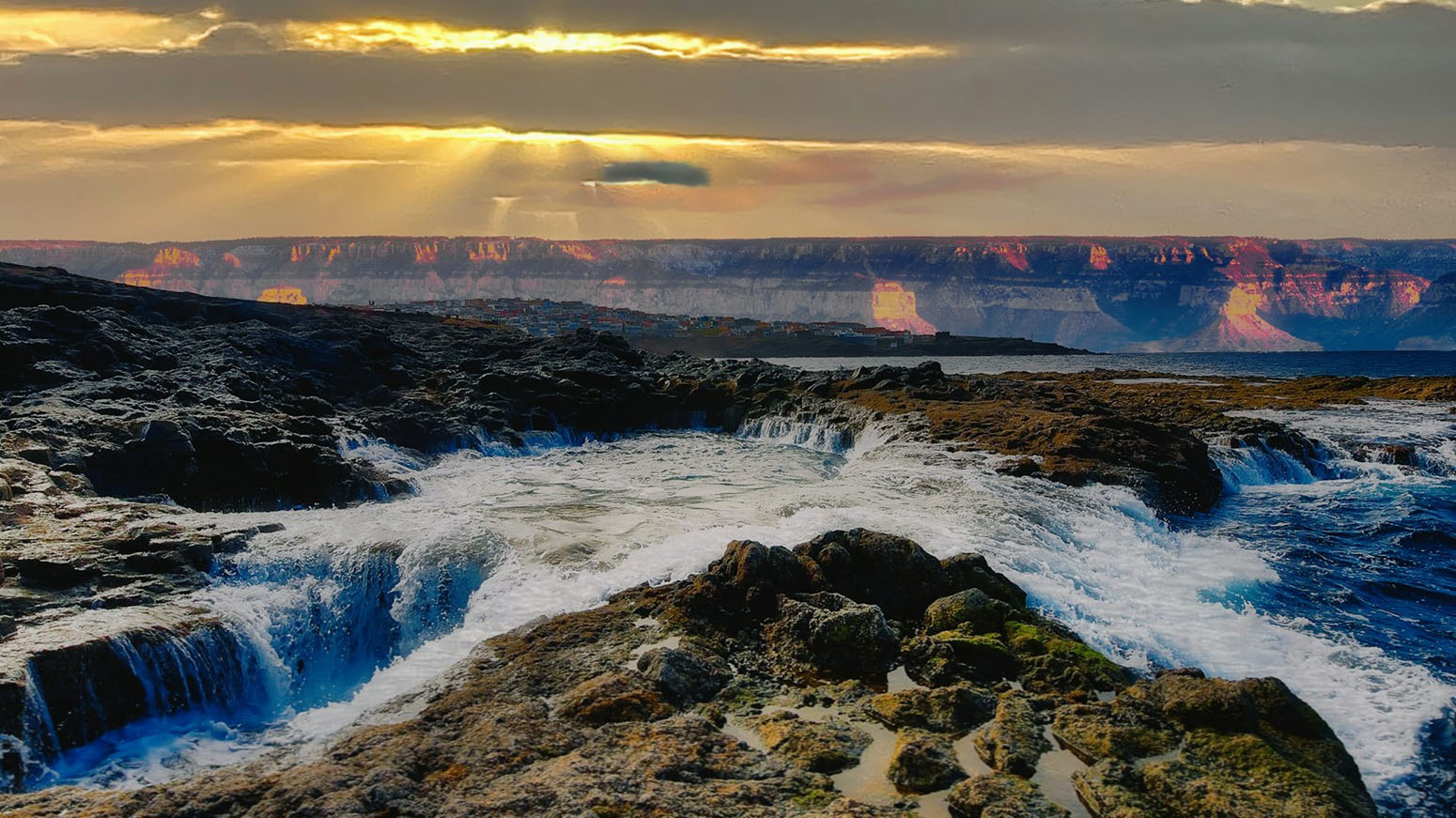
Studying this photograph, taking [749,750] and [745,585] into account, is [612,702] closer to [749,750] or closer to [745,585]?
[749,750]

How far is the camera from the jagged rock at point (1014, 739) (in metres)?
9.22

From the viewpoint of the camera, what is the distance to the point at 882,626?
12.4 meters

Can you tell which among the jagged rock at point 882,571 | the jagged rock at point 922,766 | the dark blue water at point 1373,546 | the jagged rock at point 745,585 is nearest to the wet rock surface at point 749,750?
the jagged rock at point 922,766

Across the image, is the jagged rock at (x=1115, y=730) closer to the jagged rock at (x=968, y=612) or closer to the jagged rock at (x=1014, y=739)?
the jagged rock at (x=1014, y=739)

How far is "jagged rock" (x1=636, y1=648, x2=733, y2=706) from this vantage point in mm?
10789

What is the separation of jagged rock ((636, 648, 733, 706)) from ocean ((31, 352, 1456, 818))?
9.57 feet

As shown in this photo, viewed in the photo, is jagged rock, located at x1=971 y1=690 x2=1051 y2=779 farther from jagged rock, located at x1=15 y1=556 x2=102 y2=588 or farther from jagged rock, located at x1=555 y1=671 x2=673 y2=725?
jagged rock, located at x1=15 y1=556 x2=102 y2=588

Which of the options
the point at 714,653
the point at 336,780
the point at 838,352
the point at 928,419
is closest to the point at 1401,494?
the point at 928,419

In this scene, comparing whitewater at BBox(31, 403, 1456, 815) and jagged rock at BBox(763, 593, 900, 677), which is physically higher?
jagged rock at BBox(763, 593, 900, 677)

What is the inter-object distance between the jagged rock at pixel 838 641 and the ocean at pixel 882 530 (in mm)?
3373

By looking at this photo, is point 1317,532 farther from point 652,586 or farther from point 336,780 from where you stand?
point 336,780

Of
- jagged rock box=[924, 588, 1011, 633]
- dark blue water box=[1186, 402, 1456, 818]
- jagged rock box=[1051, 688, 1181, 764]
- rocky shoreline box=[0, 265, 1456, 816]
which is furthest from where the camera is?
jagged rock box=[924, 588, 1011, 633]

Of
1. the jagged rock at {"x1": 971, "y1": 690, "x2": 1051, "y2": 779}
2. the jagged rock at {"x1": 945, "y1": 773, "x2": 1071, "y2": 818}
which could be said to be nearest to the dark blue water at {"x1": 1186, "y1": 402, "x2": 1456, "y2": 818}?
the jagged rock at {"x1": 971, "y1": 690, "x2": 1051, "y2": 779}

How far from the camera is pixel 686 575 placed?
15.5 meters
